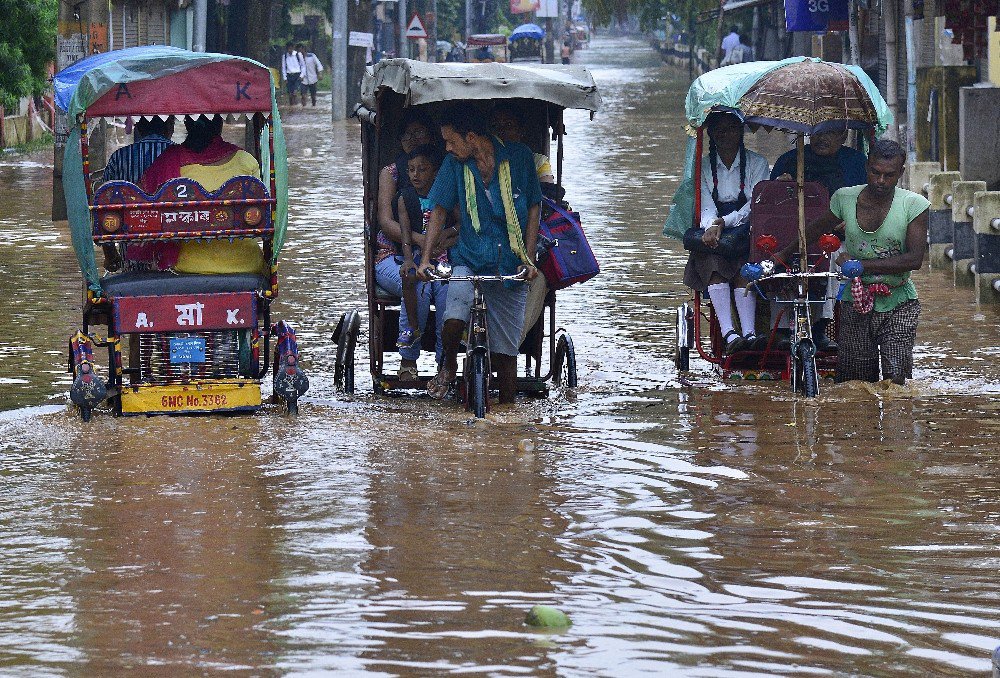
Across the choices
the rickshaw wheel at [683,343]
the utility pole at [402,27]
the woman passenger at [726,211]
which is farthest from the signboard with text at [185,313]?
the utility pole at [402,27]

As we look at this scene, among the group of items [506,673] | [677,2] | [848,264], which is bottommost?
[506,673]

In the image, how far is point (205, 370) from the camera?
31.8 feet

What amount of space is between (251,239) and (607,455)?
108 inches

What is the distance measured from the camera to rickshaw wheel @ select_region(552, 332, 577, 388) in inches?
410

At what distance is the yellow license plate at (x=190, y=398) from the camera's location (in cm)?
954

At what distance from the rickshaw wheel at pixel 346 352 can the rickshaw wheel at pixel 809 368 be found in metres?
2.57

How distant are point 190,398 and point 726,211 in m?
3.41

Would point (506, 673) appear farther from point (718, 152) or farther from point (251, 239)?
point (718, 152)

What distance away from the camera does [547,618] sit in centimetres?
566

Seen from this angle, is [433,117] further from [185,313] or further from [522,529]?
[522,529]

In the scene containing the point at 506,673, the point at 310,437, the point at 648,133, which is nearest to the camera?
the point at 506,673

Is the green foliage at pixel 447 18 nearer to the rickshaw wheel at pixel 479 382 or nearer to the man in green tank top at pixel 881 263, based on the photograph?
the man in green tank top at pixel 881 263

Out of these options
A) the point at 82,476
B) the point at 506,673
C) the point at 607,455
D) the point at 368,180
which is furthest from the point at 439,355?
the point at 506,673

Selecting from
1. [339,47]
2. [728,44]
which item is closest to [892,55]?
[339,47]
